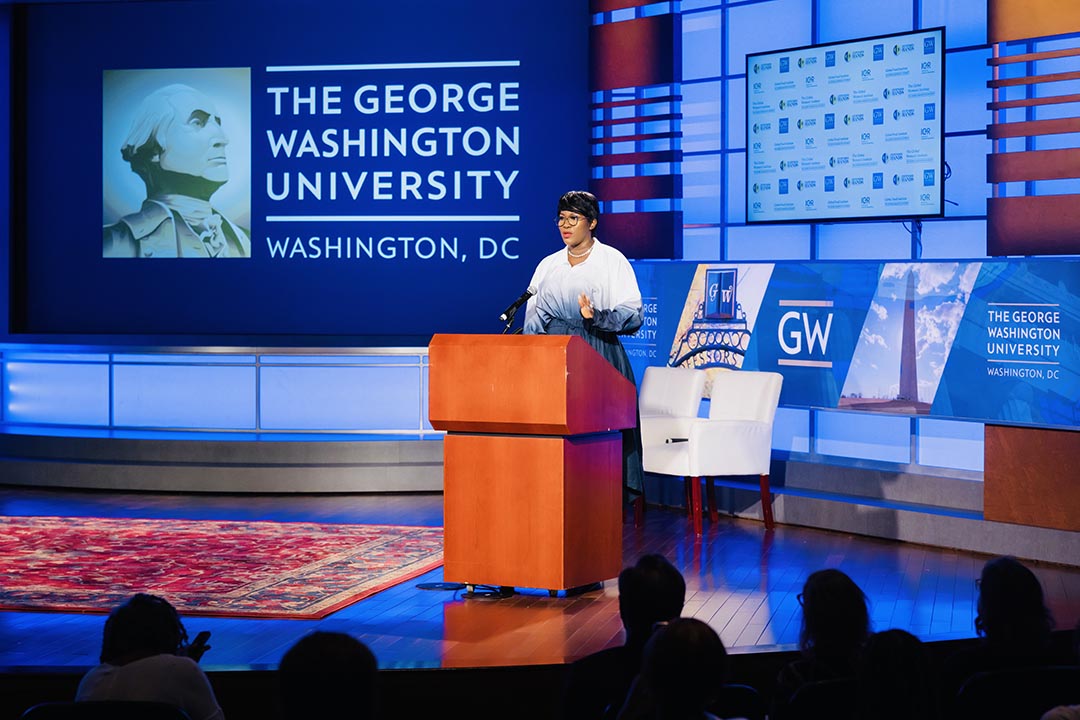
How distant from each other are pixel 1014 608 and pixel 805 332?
5.13 meters

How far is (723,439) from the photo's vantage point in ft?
24.1

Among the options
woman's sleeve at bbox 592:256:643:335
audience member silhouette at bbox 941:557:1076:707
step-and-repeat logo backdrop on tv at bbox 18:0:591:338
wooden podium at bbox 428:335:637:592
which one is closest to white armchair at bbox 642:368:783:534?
woman's sleeve at bbox 592:256:643:335

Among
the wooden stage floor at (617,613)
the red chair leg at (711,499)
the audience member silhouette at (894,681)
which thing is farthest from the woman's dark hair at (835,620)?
the red chair leg at (711,499)

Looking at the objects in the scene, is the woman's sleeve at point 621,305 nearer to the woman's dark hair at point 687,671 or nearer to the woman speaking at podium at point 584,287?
the woman speaking at podium at point 584,287

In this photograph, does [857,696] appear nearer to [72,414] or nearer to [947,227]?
[947,227]

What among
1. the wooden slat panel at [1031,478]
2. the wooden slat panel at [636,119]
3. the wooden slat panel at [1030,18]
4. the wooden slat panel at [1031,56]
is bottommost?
the wooden slat panel at [1031,478]

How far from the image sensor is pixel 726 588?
576 centimetres

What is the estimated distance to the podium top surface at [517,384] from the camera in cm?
510

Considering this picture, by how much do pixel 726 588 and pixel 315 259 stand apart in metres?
6.98

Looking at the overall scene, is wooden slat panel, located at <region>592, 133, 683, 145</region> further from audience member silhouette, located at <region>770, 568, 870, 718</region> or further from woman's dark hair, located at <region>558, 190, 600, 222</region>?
audience member silhouette, located at <region>770, 568, 870, 718</region>

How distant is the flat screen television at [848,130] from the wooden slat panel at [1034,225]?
54 centimetres

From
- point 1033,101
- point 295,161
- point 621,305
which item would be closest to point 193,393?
point 295,161

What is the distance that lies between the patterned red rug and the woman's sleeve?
1406mm

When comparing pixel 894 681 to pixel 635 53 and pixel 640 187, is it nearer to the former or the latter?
pixel 640 187
